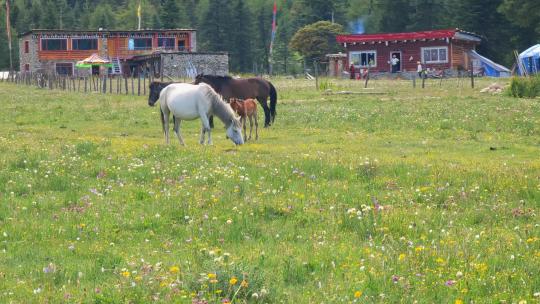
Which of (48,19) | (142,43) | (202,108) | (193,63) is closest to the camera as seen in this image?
(202,108)

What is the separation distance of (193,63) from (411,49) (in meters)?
24.9

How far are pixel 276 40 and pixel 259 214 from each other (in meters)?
135

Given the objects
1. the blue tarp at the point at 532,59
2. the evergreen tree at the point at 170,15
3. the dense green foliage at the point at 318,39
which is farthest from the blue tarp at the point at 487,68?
the evergreen tree at the point at 170,15

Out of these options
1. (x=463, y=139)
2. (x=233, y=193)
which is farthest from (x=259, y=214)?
(x=463, y=139)

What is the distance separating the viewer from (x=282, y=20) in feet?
510

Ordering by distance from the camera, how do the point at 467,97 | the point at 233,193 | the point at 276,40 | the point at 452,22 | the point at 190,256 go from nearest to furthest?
the point at 190,256, the point at 233,193, the point at 467,97, the point at 452,22, the point at 276,40

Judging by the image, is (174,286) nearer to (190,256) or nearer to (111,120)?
(190,256)

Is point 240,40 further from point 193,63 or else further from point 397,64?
point 397,64

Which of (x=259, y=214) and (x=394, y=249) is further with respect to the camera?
(x=259, y=214)

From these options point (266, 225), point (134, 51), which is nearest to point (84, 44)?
point (134, 51)

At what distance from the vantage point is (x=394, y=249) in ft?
31.1

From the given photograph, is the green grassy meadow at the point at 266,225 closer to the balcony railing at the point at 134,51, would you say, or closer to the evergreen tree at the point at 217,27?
the balcony railing at the point at 134,51

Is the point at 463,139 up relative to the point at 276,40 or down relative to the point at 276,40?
down

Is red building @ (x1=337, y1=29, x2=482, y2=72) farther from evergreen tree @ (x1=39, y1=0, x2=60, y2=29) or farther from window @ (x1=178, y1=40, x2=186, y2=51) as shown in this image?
evergreen tree @ (x1=39, y1=0, x2=60, y2=29)
